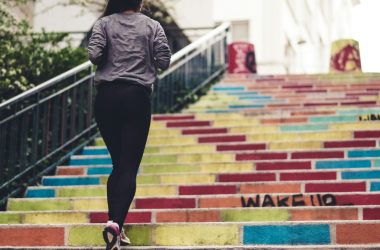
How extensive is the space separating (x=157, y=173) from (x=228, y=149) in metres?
0.88

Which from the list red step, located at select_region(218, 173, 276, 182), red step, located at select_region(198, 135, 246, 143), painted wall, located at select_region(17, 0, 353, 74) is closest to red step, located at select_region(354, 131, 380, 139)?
red step, located at select_region(198, 135, 246, 143)

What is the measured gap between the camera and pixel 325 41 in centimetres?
2364

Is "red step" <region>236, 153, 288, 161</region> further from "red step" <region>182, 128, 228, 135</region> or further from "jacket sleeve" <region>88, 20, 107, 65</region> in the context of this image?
"jacket sleeve" <region>88, 20, 107, 65</region>

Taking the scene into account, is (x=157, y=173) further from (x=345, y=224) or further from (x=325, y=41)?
(x=325, y=41)

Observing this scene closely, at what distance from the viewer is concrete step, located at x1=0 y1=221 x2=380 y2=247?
145 inches

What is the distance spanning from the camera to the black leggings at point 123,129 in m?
3.43

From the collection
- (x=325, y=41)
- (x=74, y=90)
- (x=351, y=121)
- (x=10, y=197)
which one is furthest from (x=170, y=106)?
(x=325, y=41)

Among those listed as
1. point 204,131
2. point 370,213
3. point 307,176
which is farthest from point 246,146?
point 370,213

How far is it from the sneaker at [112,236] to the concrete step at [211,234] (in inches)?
19.9

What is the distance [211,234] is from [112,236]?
720mm

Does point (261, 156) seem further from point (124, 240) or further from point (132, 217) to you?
point (124, 240)

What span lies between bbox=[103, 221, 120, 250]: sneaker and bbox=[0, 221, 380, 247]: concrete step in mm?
505

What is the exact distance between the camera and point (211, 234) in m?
3.84

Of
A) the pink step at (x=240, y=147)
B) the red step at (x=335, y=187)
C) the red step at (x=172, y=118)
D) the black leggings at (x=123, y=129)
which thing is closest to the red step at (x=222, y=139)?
the pink step at (x=240, y=147)
